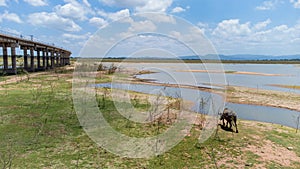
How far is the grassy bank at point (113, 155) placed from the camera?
6.92 m

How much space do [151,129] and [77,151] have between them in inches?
148

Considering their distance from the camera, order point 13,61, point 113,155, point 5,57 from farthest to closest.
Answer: point 13,61 → point 5,57 → point 113,155

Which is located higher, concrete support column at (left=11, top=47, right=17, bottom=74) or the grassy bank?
concrete support column at (left=11, top=47, right=17, bottom=74)

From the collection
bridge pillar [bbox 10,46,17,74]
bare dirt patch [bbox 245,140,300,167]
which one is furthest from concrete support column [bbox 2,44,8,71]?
bare dirt patch [bbox 245,140,300,167]

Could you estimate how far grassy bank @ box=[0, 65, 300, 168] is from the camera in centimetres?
692

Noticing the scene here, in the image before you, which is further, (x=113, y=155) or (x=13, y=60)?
(x=13, y=60)

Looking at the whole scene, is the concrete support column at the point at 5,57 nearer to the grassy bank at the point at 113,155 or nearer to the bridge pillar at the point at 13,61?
the bridge pillar at the point at 13,61

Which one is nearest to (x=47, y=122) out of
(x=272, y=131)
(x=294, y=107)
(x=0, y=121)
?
(x=0, y=121)

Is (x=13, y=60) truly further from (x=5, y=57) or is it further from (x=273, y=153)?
(x=273, y=153)

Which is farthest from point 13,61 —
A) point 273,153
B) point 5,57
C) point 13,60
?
point 273,153

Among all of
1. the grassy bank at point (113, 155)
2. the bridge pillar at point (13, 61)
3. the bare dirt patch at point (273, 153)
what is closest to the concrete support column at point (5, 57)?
the bridge pillar at point (13, 61)

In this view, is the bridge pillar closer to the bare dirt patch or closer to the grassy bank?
the grassy bank

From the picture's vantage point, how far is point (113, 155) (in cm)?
748

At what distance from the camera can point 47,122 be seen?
10164mm
